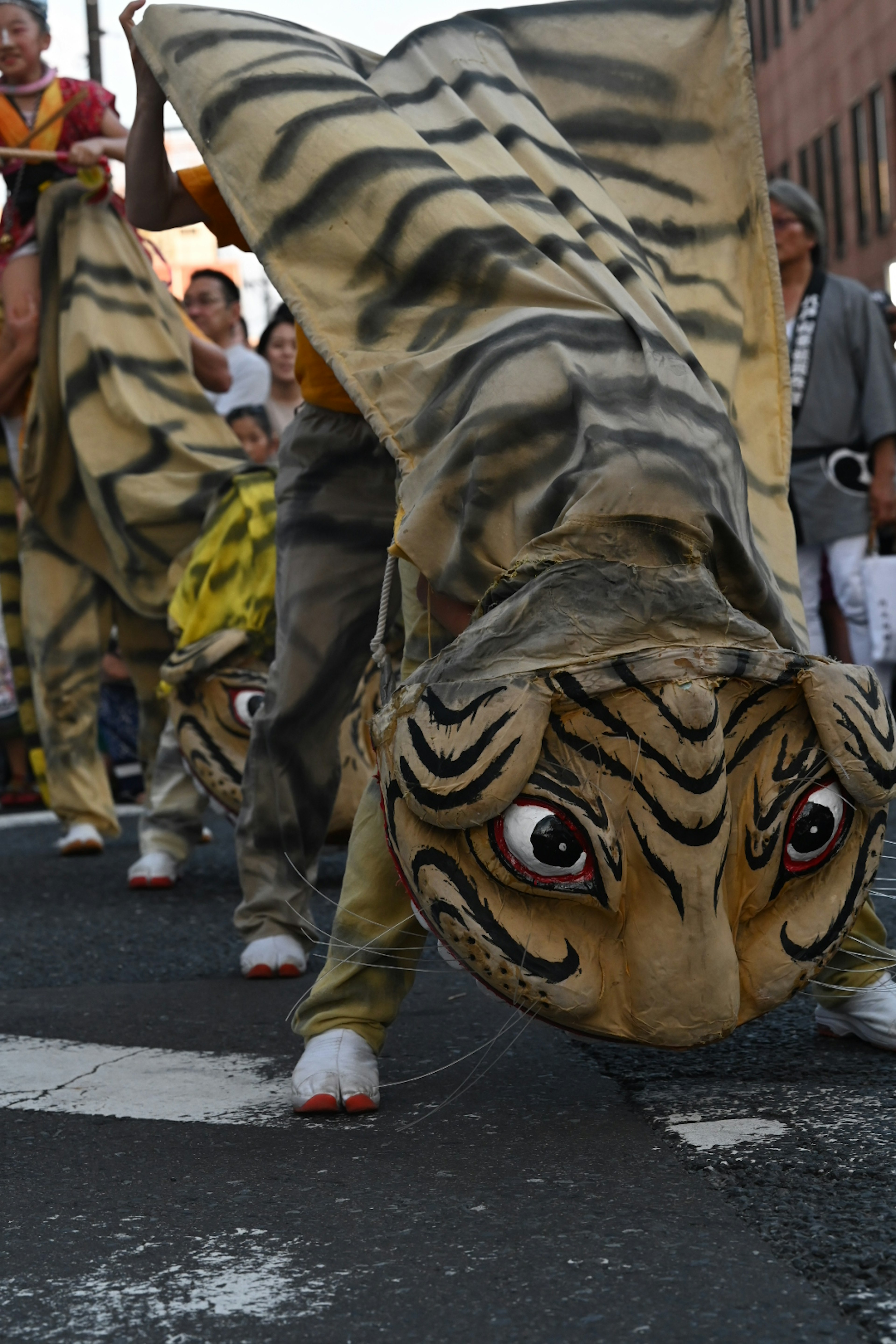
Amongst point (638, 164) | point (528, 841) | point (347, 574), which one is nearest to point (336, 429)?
point (347, 574)

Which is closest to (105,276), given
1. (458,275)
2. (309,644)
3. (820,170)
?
(309,644)

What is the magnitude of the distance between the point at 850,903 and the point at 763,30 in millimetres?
38281

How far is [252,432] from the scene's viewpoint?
828 cm

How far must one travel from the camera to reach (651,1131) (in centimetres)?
272

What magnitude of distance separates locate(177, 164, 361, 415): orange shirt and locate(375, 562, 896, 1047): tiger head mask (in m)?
1.11

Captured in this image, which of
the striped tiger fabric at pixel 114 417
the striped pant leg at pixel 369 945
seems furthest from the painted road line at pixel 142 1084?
the striped tiger fabric at pixel 114 417

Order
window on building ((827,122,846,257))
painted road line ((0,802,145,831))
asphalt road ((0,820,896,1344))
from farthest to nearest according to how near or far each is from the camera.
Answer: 1. window on building ((827,122,846,257))
2. painted road line ((0,802,145,831))
3. asphalt road ((0,820,896,1344))

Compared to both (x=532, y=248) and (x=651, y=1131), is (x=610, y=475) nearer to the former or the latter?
(x=532, y=248)

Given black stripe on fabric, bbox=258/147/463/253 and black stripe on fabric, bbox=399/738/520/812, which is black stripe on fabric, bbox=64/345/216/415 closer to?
black stripe on fabric, bbox=258/147/463/253

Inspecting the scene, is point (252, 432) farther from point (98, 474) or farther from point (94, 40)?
point (94, 40)

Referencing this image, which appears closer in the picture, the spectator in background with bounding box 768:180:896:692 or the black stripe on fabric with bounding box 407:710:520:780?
the black stripe on fabric with bounding box 407:710:520:780

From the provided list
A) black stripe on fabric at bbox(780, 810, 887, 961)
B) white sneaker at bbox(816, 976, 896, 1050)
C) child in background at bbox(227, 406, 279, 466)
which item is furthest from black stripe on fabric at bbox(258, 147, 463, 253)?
child in background at bbox(227, 406, 279, 466)

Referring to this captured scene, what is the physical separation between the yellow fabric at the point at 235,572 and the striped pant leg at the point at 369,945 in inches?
88.9

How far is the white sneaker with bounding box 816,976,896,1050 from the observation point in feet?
10.4
